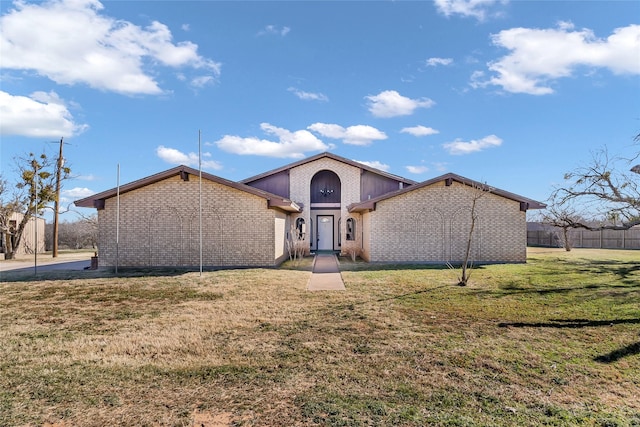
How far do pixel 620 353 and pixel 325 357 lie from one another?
4.30m

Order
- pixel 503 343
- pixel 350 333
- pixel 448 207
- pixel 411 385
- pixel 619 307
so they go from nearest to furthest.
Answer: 1. pixel 411 385
2. pixel 503 343
3. pixel 350 333
4. pixel 619 307
5. pixel 448 207

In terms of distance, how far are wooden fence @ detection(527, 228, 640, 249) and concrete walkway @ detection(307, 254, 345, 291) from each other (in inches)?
903

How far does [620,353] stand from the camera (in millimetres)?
6121

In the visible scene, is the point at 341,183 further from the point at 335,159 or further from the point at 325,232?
the point at 325,232

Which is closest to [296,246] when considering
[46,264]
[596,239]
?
[46,264]

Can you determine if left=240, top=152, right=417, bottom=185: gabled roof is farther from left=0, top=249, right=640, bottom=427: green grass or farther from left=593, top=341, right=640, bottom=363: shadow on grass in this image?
left=593, top=341, right=640, bottom=363: shadow on grass

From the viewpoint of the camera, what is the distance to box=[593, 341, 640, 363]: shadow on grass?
5.86m

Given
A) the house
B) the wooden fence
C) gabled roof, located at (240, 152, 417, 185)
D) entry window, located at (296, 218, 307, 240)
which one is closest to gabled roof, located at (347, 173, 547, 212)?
the house

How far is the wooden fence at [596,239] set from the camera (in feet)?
99.7

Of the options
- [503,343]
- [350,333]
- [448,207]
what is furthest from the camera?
[448,207]

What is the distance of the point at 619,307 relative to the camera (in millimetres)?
8953

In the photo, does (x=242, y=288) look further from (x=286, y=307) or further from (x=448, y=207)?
(x=448, y=207)

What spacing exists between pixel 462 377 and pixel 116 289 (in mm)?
10175

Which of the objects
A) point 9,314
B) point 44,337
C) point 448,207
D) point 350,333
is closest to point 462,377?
point 350,333
